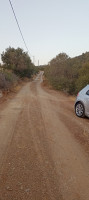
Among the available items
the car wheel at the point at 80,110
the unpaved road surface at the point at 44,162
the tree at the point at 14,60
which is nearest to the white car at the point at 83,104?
the car wheel at the point at 80,110

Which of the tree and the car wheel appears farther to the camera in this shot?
the tree

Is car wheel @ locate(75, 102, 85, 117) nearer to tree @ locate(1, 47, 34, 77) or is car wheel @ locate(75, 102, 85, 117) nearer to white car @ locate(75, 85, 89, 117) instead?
white car @ locate(75, 85, 89, 117)

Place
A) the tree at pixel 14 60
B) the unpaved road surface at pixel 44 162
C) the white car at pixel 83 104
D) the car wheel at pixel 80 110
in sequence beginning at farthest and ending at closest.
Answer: the tree at pixel 14 60
the car wheel at pixel 80 110
the white car at pixel 83 104
the unpaved road surface at pixel 44 162

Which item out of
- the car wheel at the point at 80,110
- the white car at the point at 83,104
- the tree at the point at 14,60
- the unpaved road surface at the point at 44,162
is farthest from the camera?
the tree at the point at 14,60

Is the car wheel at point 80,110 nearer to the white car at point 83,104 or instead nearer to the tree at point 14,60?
the white car at point 83,104

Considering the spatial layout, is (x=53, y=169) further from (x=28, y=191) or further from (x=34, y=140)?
(x=34, y=140)

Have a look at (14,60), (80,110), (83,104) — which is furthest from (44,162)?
(14,60)

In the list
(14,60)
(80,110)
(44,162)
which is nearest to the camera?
(44,162)

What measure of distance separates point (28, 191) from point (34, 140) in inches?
101

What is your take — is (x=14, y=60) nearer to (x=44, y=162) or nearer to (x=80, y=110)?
(x=80, y=110)

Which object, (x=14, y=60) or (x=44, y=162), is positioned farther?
(x=14, y=60)

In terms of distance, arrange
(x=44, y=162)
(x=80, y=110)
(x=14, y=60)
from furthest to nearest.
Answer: (x=14, y=60)
(x=80, y=110)
(x=44, y=162)

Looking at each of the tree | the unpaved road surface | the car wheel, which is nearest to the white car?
the car wheel

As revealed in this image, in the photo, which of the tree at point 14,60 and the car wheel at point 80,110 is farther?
the tree at point 14,60
